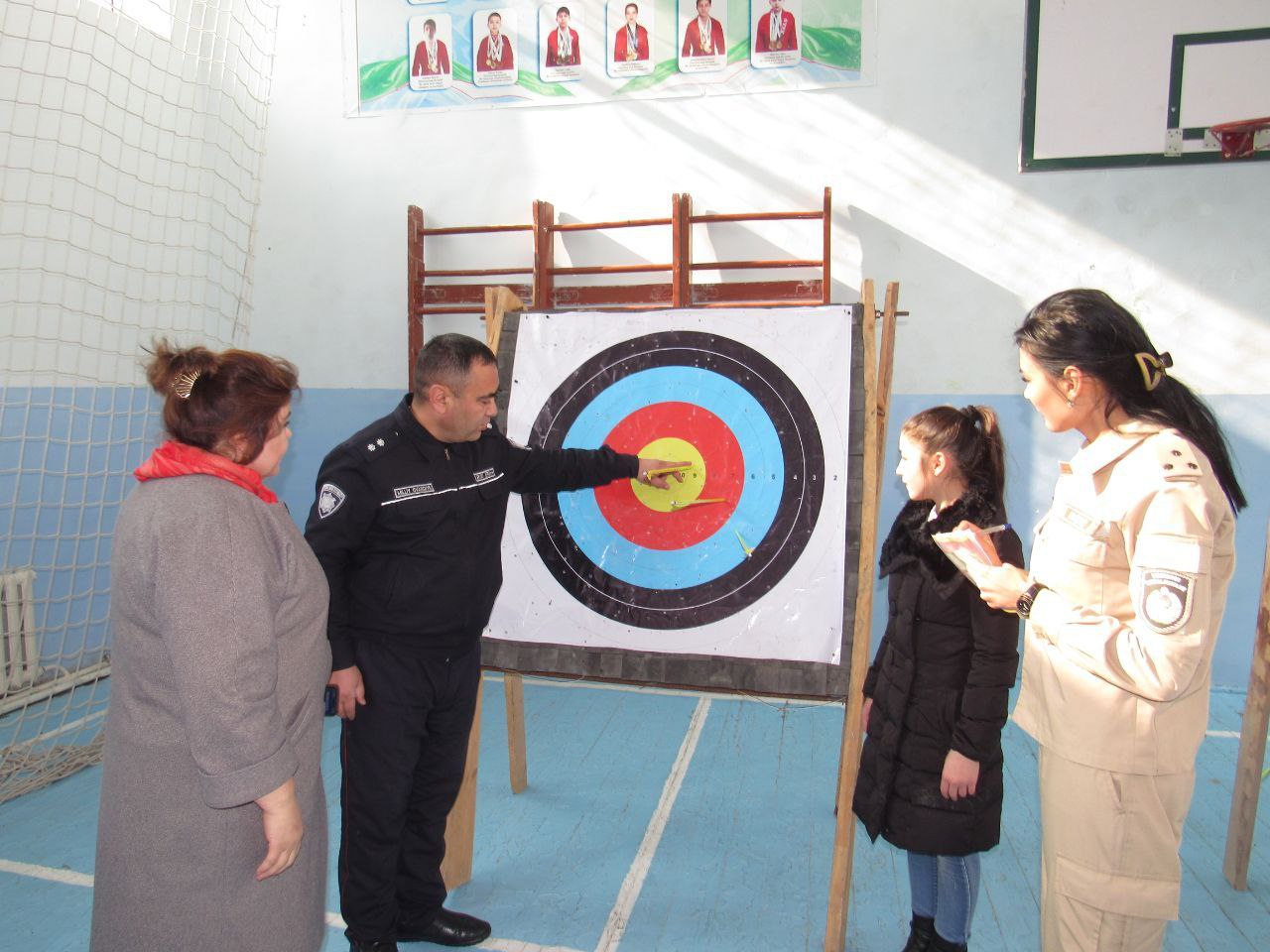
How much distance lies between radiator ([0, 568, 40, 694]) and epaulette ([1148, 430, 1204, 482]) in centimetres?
342

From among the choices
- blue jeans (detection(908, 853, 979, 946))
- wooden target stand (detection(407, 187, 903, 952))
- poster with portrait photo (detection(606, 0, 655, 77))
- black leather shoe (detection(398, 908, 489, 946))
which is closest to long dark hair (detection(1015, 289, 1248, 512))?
blue jeans (detection(908, 853, 979, 946))

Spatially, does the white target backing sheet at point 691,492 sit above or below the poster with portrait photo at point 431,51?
below

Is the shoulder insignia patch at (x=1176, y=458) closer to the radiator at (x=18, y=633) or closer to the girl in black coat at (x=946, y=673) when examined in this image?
the girl in black coat at (x=946, y=673)

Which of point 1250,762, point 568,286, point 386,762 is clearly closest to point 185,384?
point 386,762

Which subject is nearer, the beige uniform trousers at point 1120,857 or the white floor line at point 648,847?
the beige uniform trousers at point 1120,857

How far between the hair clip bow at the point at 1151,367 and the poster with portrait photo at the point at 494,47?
3211 millimetres

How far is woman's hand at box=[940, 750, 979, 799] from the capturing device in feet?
4.84

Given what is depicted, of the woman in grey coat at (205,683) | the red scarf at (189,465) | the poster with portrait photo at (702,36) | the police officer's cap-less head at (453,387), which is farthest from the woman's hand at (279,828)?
the poster with portrait photo at (702,36)

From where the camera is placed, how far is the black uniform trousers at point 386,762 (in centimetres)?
169

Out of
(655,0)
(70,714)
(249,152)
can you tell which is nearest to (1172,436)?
(655,0)

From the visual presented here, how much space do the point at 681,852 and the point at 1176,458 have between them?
63.6 inches

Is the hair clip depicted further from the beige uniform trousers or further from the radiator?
the radiator

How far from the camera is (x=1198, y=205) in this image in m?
3.23

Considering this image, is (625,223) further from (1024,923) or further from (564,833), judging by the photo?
(1024,923)
